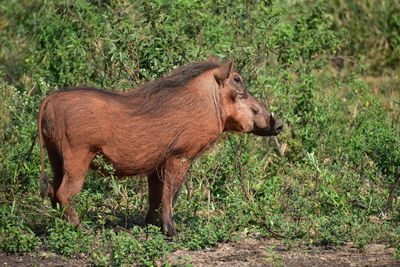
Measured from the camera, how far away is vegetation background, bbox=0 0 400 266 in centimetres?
565

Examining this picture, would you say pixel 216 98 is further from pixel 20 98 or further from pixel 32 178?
pixel 20 98

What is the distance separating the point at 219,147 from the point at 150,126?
1.88 meters

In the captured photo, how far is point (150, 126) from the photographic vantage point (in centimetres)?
580

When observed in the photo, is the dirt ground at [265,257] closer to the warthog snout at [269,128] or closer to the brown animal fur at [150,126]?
the brown animal fur at [150,126]

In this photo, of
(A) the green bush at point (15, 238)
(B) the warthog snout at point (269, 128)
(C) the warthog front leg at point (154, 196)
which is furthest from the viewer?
(B) the warthog snout at point (269, 128)

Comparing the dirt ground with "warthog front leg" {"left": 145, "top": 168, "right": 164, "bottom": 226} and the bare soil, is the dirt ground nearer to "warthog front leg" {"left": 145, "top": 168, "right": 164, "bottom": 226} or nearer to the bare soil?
the bare soil

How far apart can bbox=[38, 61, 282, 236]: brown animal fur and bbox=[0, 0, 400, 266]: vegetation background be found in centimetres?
20

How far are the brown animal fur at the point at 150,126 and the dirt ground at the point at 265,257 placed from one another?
18.9 inches

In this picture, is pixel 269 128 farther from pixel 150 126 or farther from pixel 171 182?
pixel 150 126

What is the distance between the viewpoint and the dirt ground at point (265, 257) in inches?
204

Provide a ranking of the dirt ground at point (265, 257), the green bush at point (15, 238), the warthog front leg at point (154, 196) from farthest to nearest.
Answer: the warthog front leg at point (154, 196)
the green bush at point (15, 238)
the dirt ground at point (265, 257)

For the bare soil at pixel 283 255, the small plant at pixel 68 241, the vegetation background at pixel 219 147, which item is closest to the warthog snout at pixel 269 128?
the vegetation background at pixel 219 147

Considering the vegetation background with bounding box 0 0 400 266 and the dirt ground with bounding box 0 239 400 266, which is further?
the vegetation background with bounding box 0 0 400 266

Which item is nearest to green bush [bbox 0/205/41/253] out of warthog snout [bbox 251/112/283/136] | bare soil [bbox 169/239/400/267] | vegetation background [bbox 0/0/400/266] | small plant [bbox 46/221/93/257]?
vegetation background [bbox 0/0/400/266]
